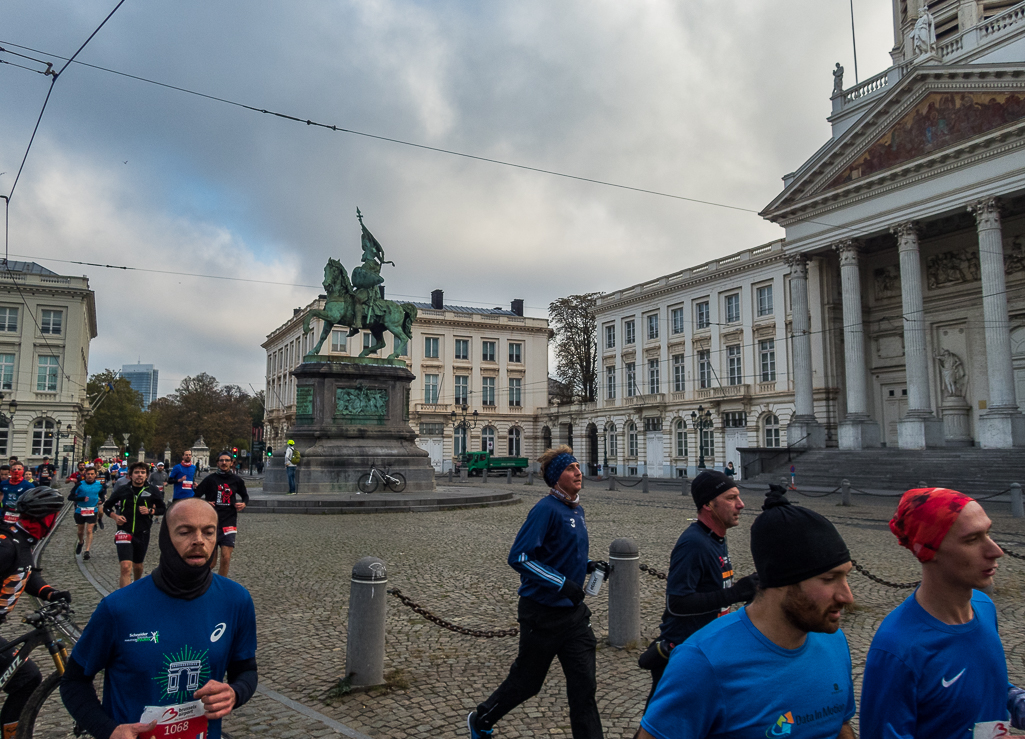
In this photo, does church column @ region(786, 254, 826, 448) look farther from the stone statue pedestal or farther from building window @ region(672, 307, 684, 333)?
the stone statue pedestal

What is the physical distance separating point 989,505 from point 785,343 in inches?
852

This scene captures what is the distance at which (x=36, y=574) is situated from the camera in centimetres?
461

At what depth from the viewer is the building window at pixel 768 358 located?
4200cm

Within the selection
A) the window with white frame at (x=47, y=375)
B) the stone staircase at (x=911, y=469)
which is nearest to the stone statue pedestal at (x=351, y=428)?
the stone staircase at (x=911, y=469)

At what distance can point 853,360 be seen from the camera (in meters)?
33.0

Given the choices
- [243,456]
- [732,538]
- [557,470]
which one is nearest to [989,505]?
[732,538]

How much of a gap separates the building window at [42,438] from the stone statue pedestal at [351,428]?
38.3 m

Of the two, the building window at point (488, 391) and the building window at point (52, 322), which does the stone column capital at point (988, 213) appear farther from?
the building window at point (52, 322)

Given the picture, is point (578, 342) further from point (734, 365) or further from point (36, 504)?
point (36, 504)

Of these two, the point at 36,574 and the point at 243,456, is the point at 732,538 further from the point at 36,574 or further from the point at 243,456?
the point at 243,456

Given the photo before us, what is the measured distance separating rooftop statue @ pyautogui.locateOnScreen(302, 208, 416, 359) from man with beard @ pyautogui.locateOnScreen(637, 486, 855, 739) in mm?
20874

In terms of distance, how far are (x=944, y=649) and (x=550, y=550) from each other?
2.12 meters

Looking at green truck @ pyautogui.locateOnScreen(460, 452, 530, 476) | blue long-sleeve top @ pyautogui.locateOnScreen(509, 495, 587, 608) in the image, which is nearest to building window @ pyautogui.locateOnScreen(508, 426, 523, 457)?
green truck @ pyautogui.locateOnScreen(460, 452, 530, 476)

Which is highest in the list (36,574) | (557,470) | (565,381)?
(565,381)
